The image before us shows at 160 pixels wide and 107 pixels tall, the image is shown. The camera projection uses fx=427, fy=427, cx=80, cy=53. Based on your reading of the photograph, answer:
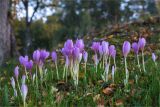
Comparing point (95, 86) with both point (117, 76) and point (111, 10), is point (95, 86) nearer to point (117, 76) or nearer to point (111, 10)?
point (117, 76)

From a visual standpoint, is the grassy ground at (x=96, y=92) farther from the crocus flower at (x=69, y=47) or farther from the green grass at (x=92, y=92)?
the crocus flower at (x=69, y=47)

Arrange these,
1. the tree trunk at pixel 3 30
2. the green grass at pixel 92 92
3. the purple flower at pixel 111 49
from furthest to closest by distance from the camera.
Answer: the tree trunk at pixel 3 30
the purple flower at pixel 111 49
the green grass at pixel 92 92

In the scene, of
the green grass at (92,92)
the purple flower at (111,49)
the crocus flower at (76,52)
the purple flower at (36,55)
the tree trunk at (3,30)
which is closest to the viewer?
the green grass at (92,92)

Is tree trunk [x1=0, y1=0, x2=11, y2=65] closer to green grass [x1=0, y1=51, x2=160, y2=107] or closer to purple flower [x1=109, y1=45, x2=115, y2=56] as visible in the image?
green grass [x1=0, y1=51, x2=160, y2=107]

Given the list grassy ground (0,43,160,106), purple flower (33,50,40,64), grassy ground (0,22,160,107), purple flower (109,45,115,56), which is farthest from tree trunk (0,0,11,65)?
purple flower (109,45,115,56)

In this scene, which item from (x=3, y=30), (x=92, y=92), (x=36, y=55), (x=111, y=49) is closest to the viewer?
(x=92, y=92)

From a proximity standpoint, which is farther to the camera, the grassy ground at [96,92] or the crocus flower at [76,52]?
the crocus flower at [76,52]

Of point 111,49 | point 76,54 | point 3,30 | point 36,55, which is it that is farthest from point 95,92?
point 3,30

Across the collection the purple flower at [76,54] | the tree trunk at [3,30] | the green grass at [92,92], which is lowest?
the green grass at [92,92]

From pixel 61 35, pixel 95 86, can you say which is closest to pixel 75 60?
pixel 95 86

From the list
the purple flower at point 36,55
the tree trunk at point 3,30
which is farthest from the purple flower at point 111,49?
the tree trunk at point 3,30

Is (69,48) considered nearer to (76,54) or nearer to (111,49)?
(76,54)
